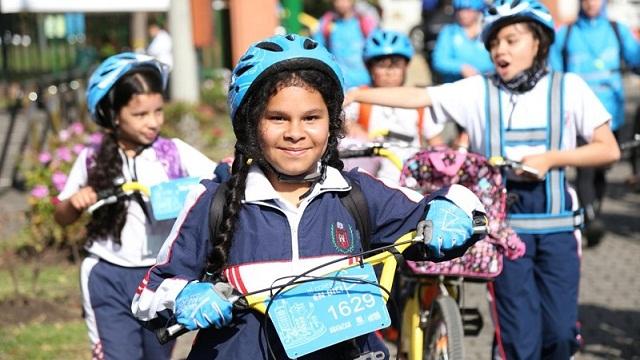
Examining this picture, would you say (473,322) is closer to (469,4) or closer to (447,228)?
(447,228)

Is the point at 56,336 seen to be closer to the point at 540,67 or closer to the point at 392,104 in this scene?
Answer: the point at 392,104

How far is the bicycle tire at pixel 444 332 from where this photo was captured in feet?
17.2

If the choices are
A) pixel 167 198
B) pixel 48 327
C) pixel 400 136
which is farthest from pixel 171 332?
pixel 48 327

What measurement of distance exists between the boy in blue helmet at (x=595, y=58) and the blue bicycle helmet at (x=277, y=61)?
646 centimetres

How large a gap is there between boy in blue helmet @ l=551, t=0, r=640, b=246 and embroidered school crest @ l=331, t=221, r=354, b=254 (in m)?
6.37

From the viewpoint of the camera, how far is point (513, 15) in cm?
538

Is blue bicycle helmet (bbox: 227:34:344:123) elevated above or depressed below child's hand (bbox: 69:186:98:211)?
above

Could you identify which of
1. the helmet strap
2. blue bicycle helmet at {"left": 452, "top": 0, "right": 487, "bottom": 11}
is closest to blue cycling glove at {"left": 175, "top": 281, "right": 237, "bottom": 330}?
the helmet strap

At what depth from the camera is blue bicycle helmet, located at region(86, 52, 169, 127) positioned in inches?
212

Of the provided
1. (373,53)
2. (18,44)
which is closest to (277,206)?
(373,53)

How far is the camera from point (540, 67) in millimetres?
5453

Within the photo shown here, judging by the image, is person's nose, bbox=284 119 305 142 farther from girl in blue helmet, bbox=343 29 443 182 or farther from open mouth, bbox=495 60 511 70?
girl in blue helmet, bbox=343 29 443 182

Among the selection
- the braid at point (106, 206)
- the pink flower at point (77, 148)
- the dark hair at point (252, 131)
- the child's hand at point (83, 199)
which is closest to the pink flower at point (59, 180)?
the pink flower at point (77, 148)

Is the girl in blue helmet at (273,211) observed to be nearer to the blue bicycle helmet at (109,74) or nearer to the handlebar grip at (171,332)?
the handlebar grip at (171,332)
